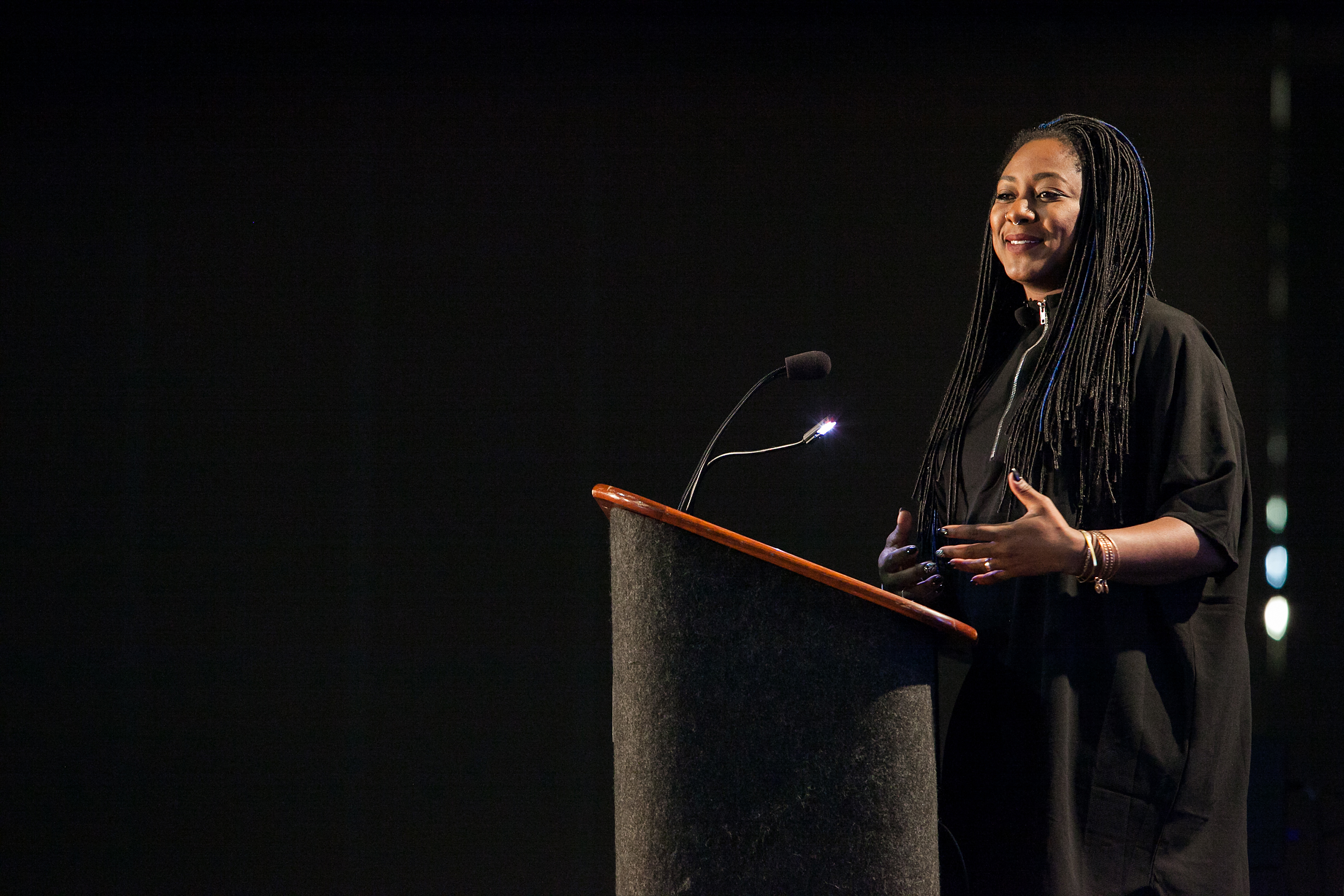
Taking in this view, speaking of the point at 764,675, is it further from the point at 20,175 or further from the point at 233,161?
the point at 20,175

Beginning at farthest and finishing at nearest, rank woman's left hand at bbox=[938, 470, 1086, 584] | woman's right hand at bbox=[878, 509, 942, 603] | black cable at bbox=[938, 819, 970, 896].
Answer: woman's right hand at bbox=[878, 509, 942, 603]
black cable at bbox=[938, 819, 970, 896]
woman's left hand at bbox=[938, 470, 1086, 584]

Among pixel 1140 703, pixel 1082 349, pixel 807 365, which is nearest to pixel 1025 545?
pixel 1140 703

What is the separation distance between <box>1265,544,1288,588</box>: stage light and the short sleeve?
67.8 inches

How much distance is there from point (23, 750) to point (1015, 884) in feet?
9.35

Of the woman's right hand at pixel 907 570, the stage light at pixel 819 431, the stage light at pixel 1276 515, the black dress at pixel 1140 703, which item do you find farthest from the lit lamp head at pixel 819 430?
the stage light at pixel 1276 515

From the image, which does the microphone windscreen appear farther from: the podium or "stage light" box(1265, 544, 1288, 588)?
"stage light" box(1265, 544, 1288, 588)

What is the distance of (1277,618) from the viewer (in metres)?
2.86

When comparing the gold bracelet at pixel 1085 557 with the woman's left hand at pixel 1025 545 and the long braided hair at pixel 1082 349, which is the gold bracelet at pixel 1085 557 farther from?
the long braided hair at pixel 1082 349

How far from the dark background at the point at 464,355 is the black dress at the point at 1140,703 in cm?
155

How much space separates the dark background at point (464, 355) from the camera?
115 inches

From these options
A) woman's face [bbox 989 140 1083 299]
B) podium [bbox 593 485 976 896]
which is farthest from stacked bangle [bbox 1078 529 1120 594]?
woman's face [bbox 989 140 1083 299]

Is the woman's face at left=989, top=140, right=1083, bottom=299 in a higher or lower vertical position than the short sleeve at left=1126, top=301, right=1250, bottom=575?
higher

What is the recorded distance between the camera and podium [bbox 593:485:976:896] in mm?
1107

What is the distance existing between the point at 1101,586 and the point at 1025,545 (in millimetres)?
127
